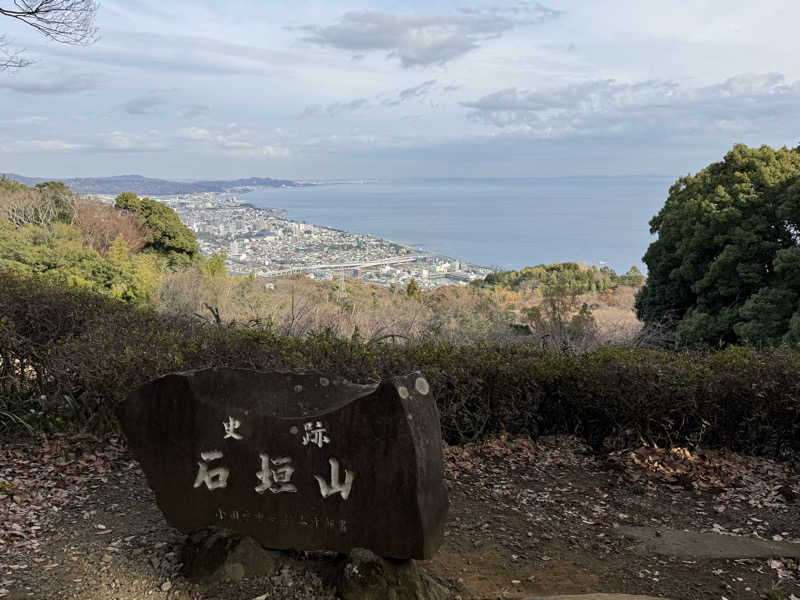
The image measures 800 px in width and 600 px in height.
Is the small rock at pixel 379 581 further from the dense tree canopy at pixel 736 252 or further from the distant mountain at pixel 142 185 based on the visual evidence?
the distant mountain at pixel 142 185

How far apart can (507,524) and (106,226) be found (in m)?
27.0


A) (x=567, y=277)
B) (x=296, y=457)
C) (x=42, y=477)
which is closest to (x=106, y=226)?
(x=567, y=277)

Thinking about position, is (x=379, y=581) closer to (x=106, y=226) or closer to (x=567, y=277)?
(x=106, y=226)

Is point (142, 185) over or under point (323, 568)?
over

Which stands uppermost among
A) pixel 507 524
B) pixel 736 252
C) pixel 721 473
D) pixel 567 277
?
pixel 736 252

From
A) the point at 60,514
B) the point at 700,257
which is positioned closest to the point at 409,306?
the point at 700,257

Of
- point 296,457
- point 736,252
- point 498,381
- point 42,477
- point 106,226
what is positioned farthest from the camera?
point 106,226

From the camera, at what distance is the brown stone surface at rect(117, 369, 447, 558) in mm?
3225

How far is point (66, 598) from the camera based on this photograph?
3.31 metres

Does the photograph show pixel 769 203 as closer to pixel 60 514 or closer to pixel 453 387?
pixel 453 387

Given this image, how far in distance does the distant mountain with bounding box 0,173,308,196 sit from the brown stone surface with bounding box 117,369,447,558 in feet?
96.4

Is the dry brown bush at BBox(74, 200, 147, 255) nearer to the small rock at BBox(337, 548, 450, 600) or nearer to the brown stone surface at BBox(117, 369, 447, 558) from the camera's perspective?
the brown stone surface at BBox(117, 369, 447, 558)

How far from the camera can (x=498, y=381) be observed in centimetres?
555

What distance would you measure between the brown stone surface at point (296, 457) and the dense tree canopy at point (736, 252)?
11.9 meters
